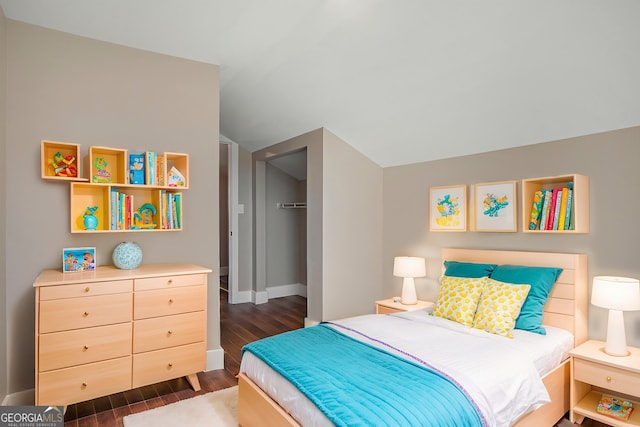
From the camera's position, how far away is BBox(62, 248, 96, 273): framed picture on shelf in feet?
8.60

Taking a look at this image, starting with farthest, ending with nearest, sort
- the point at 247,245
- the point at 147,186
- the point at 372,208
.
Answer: the point at 247,245 < the point at 372,208 < the point at 147,186

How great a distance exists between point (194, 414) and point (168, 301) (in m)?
0.77

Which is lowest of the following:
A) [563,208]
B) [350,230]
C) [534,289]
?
[534,289]

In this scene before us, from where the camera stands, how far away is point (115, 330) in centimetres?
251

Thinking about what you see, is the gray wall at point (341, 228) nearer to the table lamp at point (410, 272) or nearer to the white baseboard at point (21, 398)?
the table lamp at point (410, 272)

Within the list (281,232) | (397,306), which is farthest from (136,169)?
(281,232)

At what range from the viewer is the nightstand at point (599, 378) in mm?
2186

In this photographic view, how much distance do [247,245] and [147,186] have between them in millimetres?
2843

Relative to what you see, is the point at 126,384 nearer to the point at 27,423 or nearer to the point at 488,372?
the point at 27,423

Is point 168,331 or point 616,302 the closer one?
point 616,302

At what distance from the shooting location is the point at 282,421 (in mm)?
1844

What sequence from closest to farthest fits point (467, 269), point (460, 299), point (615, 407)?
1. point (615, 407)
2. point (460, 299)
3. point (467, 269)

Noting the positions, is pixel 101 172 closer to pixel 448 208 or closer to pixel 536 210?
pixel 448 208

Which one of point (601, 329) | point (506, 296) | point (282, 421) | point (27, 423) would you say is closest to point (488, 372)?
point (506, 296)
